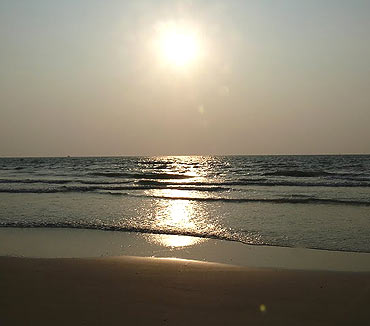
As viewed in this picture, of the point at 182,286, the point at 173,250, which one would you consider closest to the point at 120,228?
the point at 173,250

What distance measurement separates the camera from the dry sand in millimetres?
Answer: 4934

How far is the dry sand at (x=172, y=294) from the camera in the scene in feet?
16.2

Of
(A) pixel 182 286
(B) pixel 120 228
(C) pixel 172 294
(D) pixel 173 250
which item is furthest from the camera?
(B) pixel 120 228

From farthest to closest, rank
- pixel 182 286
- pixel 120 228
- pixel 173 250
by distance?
pixel 120 228
pixel 173 250
pixel 182 286

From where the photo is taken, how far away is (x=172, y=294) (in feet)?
19.3

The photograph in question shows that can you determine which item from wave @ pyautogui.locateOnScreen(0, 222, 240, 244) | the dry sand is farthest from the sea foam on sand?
wave @ pyautogui.locateOnScreen(0, 222, 240, 244)

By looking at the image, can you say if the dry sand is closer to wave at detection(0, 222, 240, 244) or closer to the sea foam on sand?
the sea foam on sand

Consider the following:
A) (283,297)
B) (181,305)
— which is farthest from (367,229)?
(181,305)

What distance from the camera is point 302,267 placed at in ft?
25.2

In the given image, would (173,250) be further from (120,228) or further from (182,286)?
(120,228)

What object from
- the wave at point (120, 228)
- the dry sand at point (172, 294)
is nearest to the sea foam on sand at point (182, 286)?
the dry sand at point (172, 294)

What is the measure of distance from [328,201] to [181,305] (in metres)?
14.5

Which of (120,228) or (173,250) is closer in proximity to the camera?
(173,250)

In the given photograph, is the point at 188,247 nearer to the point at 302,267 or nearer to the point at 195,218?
the point at 302,267
